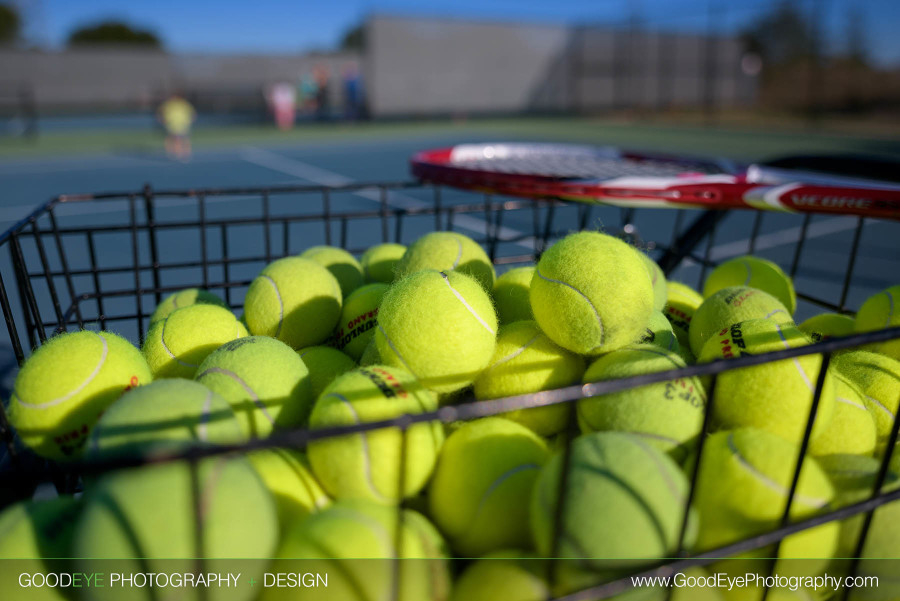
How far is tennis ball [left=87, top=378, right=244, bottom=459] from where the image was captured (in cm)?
87

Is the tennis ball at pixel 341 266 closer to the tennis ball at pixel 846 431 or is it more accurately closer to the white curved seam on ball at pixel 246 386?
the white curved seam on ball at pixel 246 386

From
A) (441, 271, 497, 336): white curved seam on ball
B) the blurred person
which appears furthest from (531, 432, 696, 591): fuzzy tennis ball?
the blurred person

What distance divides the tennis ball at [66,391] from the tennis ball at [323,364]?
1.18 feet

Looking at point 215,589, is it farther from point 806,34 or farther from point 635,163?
point 806,34

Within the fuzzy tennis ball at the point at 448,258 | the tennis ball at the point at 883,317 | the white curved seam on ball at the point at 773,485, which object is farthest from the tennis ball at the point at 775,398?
the fuzzy tennis ball at the point at 448,258

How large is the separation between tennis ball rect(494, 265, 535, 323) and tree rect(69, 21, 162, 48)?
52.2m

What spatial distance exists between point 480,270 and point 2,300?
3.44 feet

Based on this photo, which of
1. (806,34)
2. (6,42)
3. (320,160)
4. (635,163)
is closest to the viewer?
(635,163)

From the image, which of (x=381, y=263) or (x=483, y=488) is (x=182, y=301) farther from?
(x=483, y=488)

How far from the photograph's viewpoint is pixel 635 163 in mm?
2609

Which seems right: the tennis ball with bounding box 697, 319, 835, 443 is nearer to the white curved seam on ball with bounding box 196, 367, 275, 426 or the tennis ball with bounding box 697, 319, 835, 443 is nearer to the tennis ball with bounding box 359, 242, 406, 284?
the white curved seam on ball with bounding box 196, 367, 275, 426

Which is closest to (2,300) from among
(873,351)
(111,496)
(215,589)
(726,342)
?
(111,496)

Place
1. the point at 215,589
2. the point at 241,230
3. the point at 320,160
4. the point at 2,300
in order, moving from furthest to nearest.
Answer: the point at 320,160, the point at 241,230, the point at 2,300, the point at 215,589

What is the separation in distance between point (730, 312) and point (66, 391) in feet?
4.50
